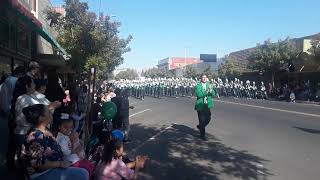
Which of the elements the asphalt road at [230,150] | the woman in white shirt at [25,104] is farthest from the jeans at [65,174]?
the asphalt road at [230,150]

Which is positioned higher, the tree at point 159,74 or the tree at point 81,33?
the tree at point 81,33

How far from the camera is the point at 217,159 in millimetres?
10242

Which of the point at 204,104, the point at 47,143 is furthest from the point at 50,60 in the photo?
the point at 47,143

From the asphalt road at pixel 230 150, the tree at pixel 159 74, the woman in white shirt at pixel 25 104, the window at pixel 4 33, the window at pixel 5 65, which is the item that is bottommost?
the asphalt road at pixel 230 150

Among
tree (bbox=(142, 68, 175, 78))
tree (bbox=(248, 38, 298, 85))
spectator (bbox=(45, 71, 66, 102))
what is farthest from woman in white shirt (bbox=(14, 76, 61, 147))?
tree (bbox=(142, 68, 175, 78))

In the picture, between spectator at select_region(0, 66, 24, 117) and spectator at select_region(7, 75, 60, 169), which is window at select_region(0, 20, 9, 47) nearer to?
spectator at select_region(0, 66, 24, 117)

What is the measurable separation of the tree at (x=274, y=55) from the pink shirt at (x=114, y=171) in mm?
45721

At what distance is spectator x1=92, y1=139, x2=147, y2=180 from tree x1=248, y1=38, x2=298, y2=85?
45.6 metres

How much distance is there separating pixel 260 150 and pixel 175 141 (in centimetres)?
242

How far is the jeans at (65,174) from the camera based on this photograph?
5238 millimetres

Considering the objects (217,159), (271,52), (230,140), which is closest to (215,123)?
(230,140)

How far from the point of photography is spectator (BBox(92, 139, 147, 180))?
5.95m

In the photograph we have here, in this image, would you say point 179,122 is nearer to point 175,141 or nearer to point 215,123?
point 215,123

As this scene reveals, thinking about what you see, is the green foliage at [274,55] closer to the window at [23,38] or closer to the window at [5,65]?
the window at [23,38]
